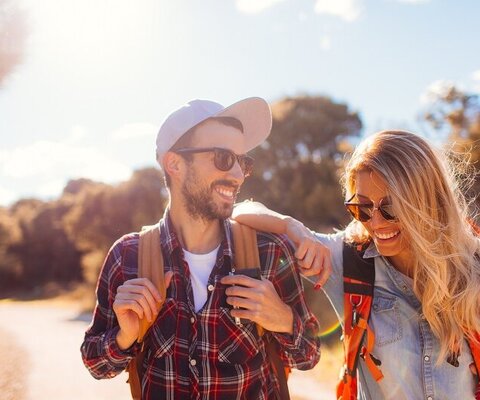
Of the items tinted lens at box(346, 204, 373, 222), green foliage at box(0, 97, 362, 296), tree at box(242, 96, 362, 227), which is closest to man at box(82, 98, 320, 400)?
tinted lens at box(346, 204, 373, 222)

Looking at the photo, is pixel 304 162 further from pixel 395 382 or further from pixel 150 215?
pixel 395 382

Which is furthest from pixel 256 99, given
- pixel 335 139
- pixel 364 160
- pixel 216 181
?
pixel 335 139

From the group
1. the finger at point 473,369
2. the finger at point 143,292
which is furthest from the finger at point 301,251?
the finger at point 473,369

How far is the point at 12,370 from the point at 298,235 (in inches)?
278

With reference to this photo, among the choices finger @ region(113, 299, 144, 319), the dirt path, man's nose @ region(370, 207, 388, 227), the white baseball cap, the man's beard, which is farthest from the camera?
the dirt path

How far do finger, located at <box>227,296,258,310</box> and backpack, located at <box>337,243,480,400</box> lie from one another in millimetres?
612

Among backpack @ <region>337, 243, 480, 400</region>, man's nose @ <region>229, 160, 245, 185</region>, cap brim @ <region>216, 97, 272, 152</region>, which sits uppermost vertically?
cap brim @ <region>216, 97, 272, 152</region>

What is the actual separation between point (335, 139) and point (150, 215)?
930 centimetres

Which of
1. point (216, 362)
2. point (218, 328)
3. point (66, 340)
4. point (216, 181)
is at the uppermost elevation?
point (216, 181)

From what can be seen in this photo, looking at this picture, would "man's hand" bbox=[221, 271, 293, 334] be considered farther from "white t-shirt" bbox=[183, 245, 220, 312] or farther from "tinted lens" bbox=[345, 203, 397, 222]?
"tinted lens" bbox=[345, 203, 397, 222]

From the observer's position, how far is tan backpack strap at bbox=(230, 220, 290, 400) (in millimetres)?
2568

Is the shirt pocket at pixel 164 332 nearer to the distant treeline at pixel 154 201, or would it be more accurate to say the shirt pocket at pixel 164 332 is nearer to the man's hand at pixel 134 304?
the man's hand at pixel 134 304

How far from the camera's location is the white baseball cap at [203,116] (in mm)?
3031

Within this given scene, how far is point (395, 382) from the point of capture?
2.61 m
